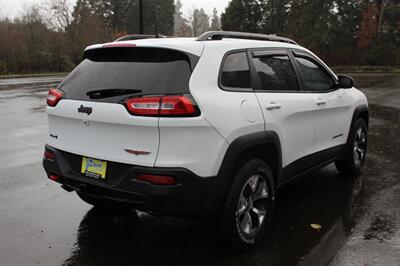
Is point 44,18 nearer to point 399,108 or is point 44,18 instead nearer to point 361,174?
point 399,108

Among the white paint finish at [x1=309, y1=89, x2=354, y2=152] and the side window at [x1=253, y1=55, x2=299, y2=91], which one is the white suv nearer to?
the side window at [x1=253, y1=55, x2=299, y2=91]

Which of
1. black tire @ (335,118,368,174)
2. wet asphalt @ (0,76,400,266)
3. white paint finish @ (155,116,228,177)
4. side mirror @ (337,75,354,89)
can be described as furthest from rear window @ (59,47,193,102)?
black tire @ (335,118,368,174)

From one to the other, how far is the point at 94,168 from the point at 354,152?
370cm

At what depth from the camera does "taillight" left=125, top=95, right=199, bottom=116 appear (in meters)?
3.06

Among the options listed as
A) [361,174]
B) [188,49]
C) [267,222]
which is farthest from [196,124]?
[361,174]

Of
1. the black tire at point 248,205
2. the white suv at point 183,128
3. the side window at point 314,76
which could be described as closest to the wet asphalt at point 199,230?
the black tire at point 248,205

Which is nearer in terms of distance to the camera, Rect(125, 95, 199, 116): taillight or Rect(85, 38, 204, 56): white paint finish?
Rect(125, 95, 199, 116): taillight

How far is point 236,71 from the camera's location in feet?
11.9

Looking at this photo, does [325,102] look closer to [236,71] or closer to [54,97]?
[236,71]

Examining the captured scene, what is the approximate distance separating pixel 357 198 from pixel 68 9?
4189cm

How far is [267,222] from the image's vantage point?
12.9 ft

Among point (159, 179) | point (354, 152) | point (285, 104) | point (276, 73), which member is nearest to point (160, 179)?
point (159, 179)

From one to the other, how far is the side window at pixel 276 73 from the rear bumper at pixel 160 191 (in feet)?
4.06

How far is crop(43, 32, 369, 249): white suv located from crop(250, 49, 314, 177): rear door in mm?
14
